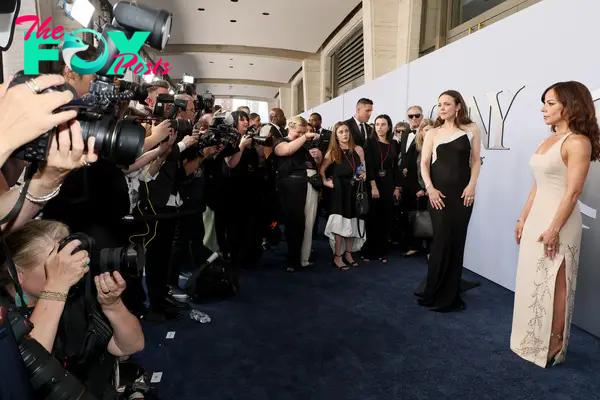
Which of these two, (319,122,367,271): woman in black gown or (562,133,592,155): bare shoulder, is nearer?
(562,133,592,155): bare shoulder

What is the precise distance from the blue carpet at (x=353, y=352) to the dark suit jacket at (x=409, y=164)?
1.32 meters

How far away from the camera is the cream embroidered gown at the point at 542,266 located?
2.17 meters

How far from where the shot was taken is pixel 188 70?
1597 centimetres

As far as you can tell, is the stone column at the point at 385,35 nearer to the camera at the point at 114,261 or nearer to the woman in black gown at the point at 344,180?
the woman in black gown at the point at 344,180

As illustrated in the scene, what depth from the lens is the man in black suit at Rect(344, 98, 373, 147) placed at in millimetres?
4090

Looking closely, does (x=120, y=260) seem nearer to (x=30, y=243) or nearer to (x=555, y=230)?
(x=30, y=243)

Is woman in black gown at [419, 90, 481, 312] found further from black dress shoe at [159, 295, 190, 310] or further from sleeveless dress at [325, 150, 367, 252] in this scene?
black dress shoe at [159, 295, 190, 310]

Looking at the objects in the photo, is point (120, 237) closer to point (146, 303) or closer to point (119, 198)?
point (119, 198)

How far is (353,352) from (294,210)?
5.52 ft

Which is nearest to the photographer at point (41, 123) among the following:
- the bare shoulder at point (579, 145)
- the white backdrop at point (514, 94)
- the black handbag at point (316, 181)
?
the bare shoulder at point (579, 145)

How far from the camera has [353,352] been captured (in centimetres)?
237

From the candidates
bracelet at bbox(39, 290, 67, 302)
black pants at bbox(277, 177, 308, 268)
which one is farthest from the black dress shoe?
bracelet at bbox(39, 290, 67, 302)

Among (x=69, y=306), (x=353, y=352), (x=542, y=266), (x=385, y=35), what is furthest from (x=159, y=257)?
(x=385, y=35)

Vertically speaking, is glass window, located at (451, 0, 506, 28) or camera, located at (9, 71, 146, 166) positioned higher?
glass window, located at (451, 0, 506, 28)
